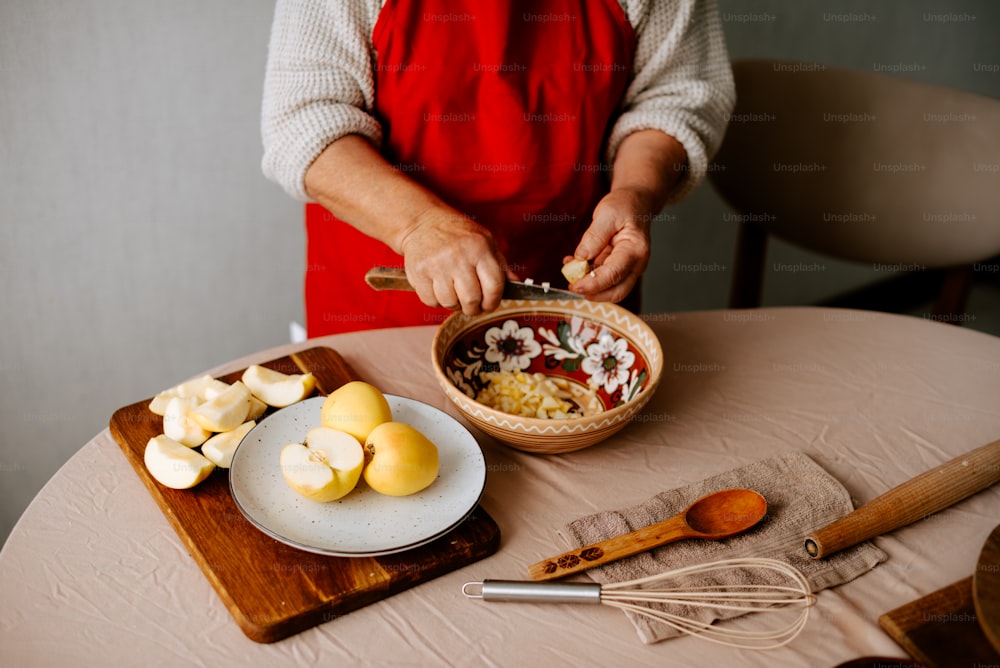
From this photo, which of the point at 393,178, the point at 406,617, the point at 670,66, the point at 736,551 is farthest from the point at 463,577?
the point at 670,66

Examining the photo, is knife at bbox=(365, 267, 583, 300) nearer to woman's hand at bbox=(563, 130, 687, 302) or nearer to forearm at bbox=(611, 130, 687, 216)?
woman's hand at bbox=(563, 130, 687, 302)

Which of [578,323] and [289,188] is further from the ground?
[289,188]

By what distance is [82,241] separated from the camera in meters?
1.70

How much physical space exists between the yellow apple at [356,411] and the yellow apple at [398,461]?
33 mm

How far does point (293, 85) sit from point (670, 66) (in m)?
0.67

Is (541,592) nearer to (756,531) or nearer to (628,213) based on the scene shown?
(756,531)

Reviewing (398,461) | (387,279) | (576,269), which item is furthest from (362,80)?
(398,461)

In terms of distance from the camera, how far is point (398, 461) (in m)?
0.88

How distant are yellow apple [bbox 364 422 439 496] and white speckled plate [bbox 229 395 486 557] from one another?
3cm

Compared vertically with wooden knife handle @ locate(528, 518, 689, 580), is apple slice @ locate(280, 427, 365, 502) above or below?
above

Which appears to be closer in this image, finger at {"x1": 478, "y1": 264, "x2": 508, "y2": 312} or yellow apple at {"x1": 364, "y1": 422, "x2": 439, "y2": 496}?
yellow apple at {"x1": 364, "y1": 422, "x2": 439, "y2": 496}

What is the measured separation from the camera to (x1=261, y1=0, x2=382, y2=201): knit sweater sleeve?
124 cm

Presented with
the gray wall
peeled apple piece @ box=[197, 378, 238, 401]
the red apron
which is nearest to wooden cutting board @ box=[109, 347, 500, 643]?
peeled apple piece @ box=[197, 378, 238, 401]

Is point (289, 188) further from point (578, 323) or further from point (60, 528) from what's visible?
point (60, 528)
